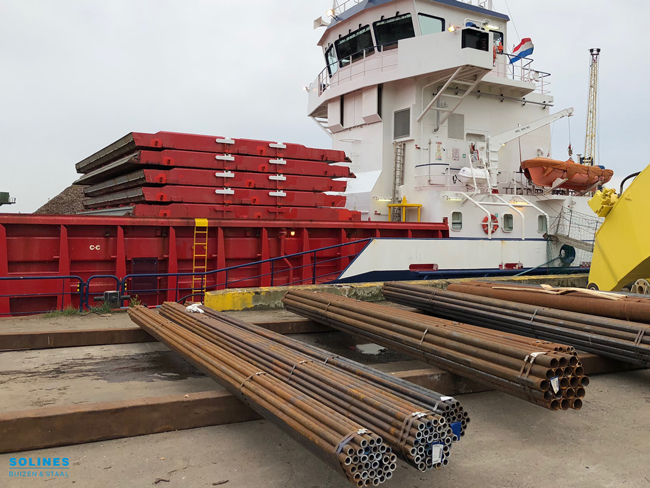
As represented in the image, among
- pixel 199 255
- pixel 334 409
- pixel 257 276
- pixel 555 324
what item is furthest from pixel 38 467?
pixel 257 276

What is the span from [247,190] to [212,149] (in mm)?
1204

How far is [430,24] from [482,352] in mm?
14773

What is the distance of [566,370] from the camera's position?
4254 mm

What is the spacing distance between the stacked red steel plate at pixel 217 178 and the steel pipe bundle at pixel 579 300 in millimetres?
5324

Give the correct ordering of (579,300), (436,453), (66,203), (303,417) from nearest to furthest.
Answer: (436,453) → (303,417) → (579,300) → (66,203)

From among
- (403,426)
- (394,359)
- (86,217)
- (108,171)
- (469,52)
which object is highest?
(469,52)

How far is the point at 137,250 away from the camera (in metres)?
10.6

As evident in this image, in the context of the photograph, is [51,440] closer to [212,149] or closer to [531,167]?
[212,149]

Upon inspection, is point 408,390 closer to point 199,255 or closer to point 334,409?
point 334,409

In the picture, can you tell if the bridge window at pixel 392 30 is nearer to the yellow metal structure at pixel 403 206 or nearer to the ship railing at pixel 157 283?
the yellow metal structure at pixel 403 206

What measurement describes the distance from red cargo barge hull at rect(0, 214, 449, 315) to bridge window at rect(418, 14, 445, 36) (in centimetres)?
776

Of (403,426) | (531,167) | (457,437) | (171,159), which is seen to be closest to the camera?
(403,426)

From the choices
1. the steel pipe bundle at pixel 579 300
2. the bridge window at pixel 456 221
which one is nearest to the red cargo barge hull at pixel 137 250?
the bridge window at pixel 456 221

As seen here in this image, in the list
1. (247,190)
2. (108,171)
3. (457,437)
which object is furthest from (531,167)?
(457,437)
